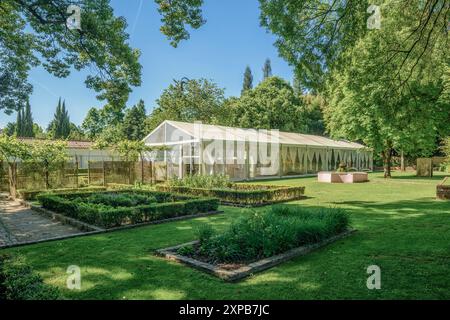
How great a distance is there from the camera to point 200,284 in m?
4.59

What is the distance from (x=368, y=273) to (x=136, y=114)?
6095cm

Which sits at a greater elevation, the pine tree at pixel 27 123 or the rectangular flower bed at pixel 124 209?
the pine tree at pixel 27 123

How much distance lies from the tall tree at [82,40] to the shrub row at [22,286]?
636 centimetres

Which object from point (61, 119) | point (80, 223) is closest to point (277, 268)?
point (80, 223)

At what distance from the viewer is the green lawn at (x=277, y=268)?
4.28 m

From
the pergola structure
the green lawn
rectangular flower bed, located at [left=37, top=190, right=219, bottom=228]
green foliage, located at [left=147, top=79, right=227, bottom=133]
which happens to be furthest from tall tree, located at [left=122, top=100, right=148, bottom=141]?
the green lawn

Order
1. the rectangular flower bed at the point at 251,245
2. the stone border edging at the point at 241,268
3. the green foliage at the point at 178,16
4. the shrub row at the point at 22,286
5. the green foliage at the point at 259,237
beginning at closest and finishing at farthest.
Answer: the shrub row at the point at 22,286 < the stone border edging at the point at 241,268 < the rectangular flower bed at the point at 251,245 < the green foliage at the point at 259,237 < the green foliage at the point at 178,16

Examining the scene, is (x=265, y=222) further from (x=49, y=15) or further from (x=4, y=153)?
(x=4, y=153)

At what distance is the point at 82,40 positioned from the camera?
28.8ft

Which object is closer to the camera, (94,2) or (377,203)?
(94,2)

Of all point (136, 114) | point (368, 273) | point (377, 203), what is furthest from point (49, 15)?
point (136, 114)

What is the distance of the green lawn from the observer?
168 inches

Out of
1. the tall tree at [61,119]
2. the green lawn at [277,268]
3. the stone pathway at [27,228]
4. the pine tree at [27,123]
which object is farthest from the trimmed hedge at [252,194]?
the tall tree at [61,119]

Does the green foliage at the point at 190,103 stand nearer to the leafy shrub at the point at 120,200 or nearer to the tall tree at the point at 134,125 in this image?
the tall tree at the point at 134,125
